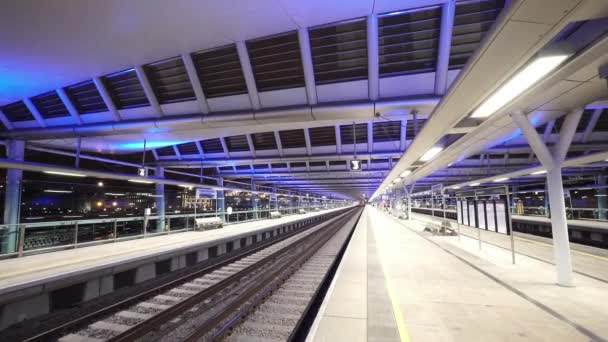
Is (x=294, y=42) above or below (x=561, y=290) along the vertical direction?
above

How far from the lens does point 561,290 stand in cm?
520

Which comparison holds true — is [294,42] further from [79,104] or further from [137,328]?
[79,104]

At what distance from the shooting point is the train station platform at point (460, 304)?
3.63 m

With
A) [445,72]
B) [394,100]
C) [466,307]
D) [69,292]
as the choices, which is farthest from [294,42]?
[69,292]

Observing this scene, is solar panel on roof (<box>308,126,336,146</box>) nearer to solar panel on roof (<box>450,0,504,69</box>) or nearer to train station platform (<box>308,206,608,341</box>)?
solar panel on roof (<box>450,0,504,69</box>)

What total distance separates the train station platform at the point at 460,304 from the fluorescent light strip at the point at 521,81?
3411mm

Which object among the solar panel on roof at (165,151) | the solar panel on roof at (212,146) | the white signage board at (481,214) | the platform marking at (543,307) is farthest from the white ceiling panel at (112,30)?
the solar panel on roof at (165,151)

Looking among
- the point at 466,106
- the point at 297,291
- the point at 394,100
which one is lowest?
the point at 297,291

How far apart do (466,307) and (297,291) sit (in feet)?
13.1

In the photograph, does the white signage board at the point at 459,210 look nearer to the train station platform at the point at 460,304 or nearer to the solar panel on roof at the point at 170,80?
the train station platform at the point at 460,304

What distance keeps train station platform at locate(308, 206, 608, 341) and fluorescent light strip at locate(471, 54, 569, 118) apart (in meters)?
3.41

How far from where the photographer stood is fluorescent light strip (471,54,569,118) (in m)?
3.43

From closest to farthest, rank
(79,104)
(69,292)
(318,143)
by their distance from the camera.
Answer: (69,292) → (79,104) → (318,143)

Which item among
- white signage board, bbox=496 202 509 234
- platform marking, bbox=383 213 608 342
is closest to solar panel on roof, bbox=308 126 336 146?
white signage board, bbox=496 202 509 234
